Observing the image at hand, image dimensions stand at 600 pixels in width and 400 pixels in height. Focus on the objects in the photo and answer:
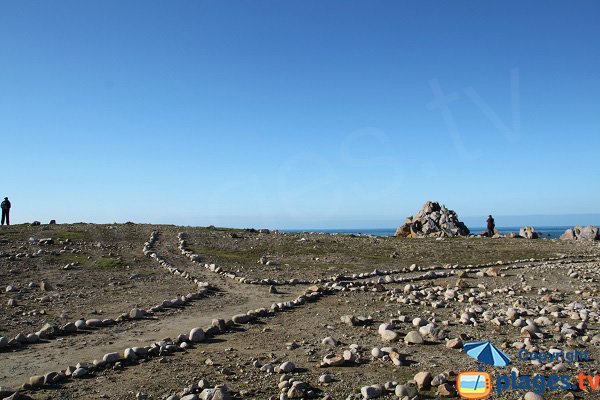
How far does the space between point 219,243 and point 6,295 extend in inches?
594

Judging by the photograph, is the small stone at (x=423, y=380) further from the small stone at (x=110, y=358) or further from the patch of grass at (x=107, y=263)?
the patch of grass at (x=107, y=263)

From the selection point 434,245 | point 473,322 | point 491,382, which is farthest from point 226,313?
point 434,245

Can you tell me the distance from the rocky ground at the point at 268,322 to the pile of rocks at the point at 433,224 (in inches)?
848

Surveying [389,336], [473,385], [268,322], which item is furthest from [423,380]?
[268,322]

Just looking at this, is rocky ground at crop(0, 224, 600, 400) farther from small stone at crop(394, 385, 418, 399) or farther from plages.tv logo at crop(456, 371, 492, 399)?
plages.tv logo at crop(456, 371, 492, 399)

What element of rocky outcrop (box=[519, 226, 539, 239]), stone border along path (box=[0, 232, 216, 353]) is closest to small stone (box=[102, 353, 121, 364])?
stone border along path (box=[0, 232, 216, 353])

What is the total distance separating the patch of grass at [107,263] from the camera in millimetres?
21587

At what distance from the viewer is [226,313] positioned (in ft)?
46.3

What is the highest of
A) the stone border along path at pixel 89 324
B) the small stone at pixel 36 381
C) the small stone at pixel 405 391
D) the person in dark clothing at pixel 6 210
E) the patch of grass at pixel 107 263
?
the person in dark clothing at pixel 6 210

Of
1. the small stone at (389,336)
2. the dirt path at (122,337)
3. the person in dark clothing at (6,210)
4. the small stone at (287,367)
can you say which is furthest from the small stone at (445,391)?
the person in dark clothing at (6,210)

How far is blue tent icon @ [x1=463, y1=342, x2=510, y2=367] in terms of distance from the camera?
352 inches

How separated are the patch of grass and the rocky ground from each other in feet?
0.42

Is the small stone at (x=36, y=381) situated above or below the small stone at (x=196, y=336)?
below

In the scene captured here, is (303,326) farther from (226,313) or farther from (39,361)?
(39,361)
